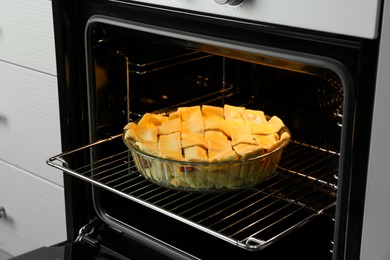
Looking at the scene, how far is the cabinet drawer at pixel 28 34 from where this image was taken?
1.52m

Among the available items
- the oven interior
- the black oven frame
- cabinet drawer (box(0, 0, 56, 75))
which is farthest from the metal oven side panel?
cabinet drawer (box(0, 0, 56, 75))

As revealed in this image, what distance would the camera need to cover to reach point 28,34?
1.59 m

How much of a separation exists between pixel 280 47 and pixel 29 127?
31.2 inches

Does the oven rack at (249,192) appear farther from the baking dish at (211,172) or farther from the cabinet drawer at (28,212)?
→ the cabinet drawer at (28,212)

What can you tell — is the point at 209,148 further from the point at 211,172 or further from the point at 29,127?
the point at 29,127

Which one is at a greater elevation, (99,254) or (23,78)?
(23,78)

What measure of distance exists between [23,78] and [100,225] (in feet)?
1.31

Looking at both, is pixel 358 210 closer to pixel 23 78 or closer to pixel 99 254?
pixel 99 254

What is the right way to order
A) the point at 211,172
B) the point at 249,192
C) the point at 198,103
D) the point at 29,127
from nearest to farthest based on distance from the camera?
1. the point at 211,172
2. the point at 249,192
3. the point at 198,103
4. the point at 29,127

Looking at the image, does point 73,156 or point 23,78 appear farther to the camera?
point 23,78

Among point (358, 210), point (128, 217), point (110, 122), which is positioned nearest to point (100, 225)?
point (128, 217)

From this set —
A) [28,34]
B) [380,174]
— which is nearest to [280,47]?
[380,174]

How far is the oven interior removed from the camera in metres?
1.39

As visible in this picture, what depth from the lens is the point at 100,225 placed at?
1.54m
